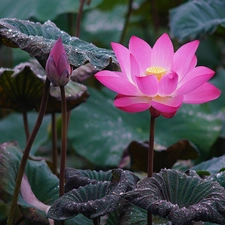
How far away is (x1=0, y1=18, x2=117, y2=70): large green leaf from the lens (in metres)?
0.80

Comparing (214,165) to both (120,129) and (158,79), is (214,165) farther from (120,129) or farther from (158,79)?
(120,129)

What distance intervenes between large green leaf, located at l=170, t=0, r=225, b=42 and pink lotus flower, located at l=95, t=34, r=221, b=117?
2.09ft

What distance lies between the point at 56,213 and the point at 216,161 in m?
0.43

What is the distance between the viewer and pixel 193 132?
1.94 metres

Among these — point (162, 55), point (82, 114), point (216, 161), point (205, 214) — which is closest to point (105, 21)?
point (82, 114)

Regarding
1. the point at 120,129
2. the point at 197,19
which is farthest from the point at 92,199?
the point at 120,129

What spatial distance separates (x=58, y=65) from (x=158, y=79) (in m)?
0.16

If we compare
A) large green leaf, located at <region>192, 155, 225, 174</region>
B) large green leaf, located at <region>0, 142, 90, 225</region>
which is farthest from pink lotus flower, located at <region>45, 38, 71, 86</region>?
large green leaf, located at <region>192, 155, 225, 174</region>

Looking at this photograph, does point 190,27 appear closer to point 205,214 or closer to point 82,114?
point 82,114

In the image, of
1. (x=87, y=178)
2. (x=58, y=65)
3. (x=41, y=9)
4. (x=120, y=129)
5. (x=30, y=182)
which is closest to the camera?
(x=58, y=65)

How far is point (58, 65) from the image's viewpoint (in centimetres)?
78

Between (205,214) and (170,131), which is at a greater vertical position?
(205,214)

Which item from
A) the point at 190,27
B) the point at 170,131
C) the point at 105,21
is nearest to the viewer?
the point at 190,27

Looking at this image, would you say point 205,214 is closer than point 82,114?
Yes
